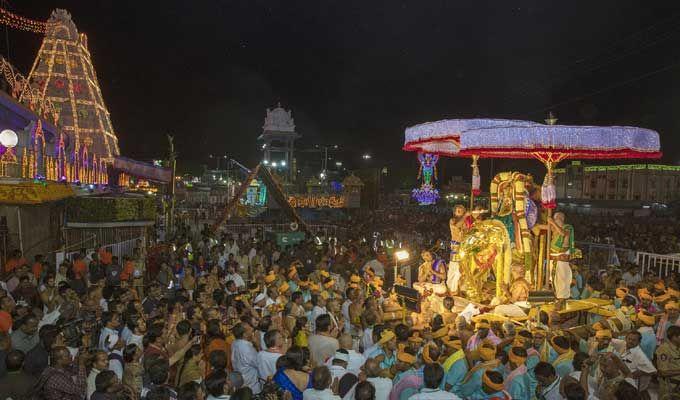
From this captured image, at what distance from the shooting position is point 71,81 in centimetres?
2719

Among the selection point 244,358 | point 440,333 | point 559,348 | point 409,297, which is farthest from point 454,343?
point 409,297

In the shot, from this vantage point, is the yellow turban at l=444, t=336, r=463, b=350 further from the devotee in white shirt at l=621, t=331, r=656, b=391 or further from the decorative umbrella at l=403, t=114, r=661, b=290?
the decorative umbrella at l=403, t=114, r=661, b=290

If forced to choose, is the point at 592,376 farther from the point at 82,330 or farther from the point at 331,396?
the point at 82,330

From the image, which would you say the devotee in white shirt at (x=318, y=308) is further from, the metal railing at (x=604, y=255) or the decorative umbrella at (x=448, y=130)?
the metal railing at (x=604, y=255)

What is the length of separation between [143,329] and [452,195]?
52549mm

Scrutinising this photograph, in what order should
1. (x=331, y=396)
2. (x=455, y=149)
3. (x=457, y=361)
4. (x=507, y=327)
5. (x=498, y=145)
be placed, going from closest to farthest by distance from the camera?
(x=331, y=396) → (x=457, y=361) → (x=507, y=327) → (x=498, y=145) → (x=455, y=149)

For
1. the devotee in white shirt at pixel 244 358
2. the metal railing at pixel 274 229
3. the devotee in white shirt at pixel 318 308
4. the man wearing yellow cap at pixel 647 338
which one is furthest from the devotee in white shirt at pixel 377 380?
the metal railing at pixel 274 229

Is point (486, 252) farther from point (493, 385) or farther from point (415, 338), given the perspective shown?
point (493, 385)

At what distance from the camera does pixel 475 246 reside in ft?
32.2

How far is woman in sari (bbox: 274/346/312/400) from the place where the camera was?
4.61 meters

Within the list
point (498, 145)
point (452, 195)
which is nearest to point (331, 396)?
point (498, 145)

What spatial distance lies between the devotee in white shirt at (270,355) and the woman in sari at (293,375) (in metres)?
0.57

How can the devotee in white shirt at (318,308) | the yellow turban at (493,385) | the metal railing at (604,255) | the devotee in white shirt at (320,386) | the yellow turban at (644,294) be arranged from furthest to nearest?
the metal railing at (604,255)
the yellow turban at (644,294)
the devotee in white shirt at (318,308)
the yellow turban at (493,385)
the devotee in white shirt at (320,386)

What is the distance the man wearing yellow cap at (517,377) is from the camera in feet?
16.0
